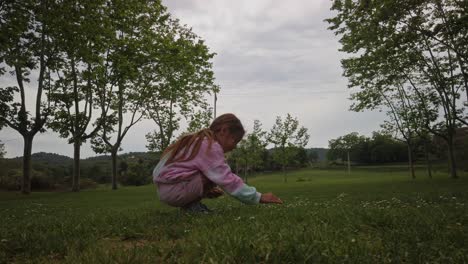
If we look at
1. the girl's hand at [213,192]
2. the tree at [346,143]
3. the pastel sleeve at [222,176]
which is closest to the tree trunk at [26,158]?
the girl's hand at [213,192]

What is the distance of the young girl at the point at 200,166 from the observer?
603cm

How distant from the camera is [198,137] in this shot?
6445 mm

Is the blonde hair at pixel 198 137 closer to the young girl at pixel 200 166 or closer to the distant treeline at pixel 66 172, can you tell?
the young girl at pixel 200 166

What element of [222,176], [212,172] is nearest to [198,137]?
[212,172]

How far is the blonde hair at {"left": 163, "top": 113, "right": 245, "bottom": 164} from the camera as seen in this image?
6.41 metres

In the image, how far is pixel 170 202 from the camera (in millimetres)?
7051

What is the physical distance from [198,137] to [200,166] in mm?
539

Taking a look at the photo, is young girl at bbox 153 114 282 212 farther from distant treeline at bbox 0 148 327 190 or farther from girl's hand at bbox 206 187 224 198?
distant treeline at bbox 0 148 327 190

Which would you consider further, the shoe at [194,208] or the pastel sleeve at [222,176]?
the shoe at [194,208]

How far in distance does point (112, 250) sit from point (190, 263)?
1079 mm

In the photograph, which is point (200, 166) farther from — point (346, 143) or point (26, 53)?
point (346, 143)

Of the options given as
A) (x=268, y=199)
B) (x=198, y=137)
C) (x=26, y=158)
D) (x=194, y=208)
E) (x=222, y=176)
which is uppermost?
(x=26, y=158)

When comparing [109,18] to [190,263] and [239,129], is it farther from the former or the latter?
[190,263]

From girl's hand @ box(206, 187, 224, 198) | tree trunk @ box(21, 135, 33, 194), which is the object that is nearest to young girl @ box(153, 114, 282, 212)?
girl's hand @ box(206, 187, 224, 198)
